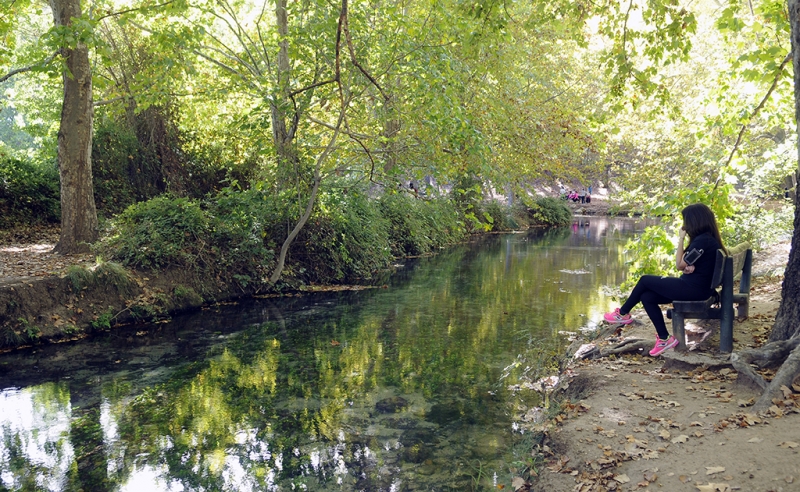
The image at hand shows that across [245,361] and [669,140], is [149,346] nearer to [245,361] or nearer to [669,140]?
[245,361]

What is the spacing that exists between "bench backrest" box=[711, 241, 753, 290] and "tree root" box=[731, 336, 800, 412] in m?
0.74

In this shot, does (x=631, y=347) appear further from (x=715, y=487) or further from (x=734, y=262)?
(x=715, y=487)

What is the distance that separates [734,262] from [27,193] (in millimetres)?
15712

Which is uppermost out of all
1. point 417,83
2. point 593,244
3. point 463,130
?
point 417,83

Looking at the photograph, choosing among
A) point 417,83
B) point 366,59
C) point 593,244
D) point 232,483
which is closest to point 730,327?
point 232,483

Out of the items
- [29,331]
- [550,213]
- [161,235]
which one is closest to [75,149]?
[161,235]

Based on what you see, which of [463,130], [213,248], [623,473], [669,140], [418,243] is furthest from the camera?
[418,243]

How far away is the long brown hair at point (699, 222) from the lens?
6.09 metres

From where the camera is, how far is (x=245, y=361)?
335 inches

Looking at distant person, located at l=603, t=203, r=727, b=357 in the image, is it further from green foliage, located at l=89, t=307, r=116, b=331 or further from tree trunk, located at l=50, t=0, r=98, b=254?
tree trunk, located at l=50, t=0, r=98, b=254

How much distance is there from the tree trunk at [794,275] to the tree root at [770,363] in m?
0.18

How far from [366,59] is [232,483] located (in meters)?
8.57

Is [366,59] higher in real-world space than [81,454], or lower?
higher

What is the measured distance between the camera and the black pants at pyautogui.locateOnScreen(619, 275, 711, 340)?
600 cm
